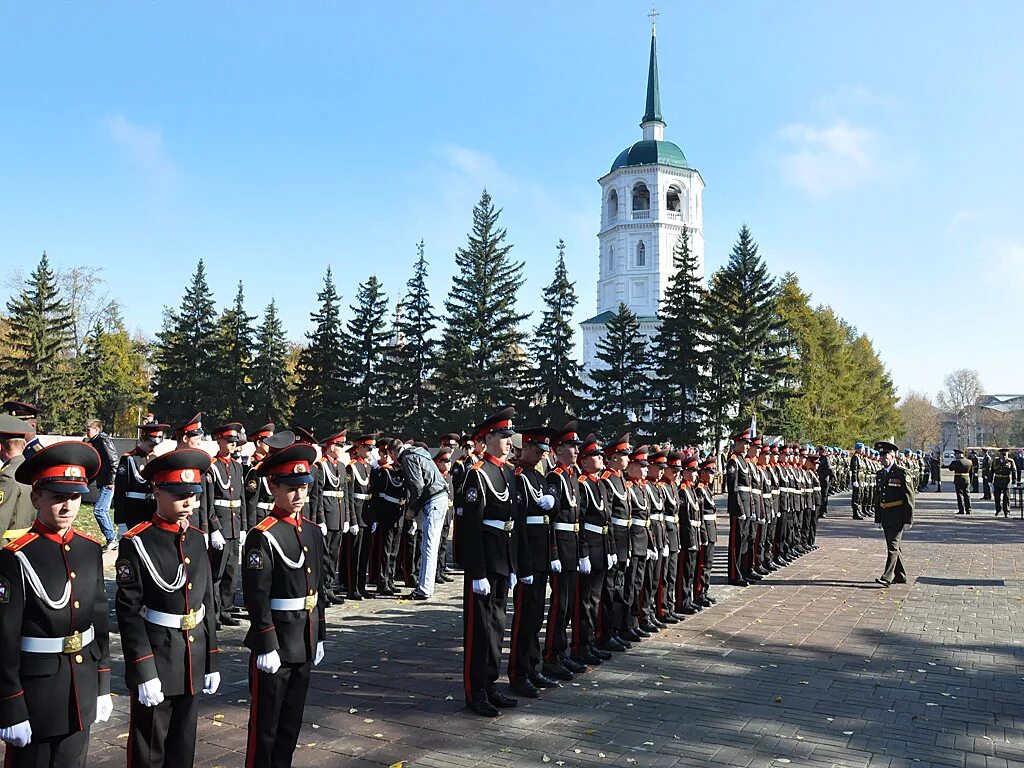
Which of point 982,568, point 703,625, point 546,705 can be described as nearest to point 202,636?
point 546,705

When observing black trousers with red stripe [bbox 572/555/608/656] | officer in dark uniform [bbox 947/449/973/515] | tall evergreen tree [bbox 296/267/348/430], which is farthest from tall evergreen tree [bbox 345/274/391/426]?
black trousers with red stripe [bbox 572/555/608/656]

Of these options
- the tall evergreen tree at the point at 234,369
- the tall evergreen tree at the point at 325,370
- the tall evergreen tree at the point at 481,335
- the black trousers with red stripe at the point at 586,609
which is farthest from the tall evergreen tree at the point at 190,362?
the black trousers with red stripe at the point at 586,609

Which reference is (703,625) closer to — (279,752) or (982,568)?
(279,752)

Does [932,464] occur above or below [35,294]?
below

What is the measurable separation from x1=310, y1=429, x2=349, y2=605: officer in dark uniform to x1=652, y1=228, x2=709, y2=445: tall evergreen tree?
35.1 m

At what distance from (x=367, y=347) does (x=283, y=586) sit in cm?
4886

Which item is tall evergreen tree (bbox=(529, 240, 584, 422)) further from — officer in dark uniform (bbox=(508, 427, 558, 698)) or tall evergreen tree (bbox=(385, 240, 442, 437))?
officer in dark uniform (bbox=(508, 427, 558, 698))

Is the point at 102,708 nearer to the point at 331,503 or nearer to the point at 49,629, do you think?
the point at 49,629

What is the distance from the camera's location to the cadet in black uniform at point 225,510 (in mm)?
9219

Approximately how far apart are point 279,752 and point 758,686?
438cm

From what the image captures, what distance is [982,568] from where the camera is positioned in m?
15.3

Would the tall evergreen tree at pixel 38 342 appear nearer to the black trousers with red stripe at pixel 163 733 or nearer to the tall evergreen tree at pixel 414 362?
the tall evergreen tree at pixel 414 362

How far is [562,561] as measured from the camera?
310 inches

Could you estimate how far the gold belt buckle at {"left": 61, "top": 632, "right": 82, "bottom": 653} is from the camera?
393 cm
